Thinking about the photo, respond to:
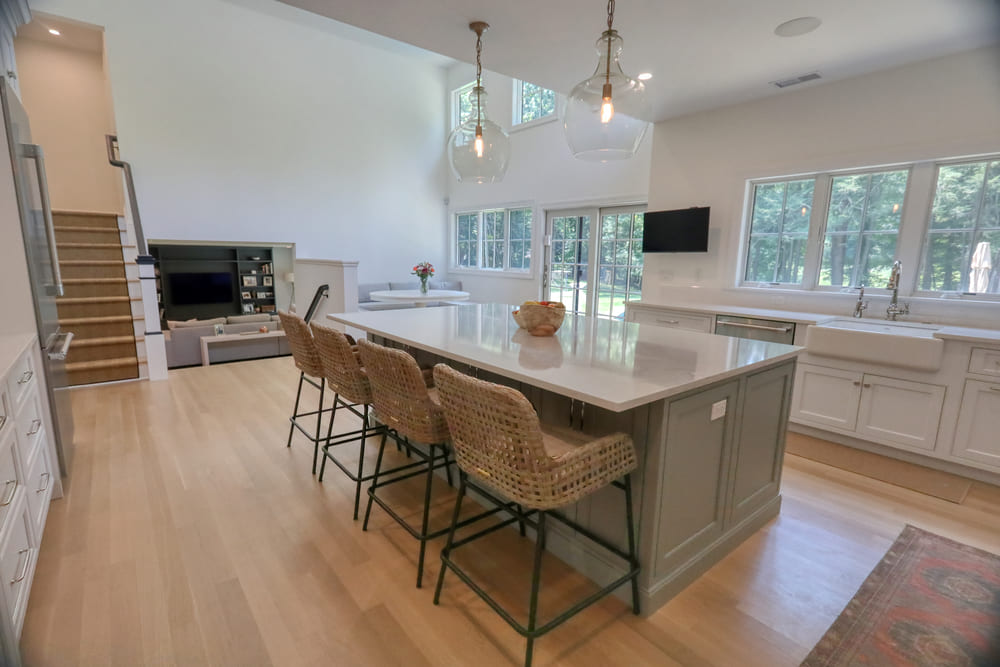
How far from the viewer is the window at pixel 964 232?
291 centimetres

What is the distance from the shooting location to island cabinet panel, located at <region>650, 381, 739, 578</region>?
161 cm

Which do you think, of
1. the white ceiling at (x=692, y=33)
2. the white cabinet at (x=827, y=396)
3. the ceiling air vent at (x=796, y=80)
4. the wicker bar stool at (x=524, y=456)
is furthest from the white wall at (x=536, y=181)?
the wicker bar stool at (x=524, y=456)

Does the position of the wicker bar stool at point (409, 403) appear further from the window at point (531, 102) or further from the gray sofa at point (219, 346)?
the window at point (531, 102)

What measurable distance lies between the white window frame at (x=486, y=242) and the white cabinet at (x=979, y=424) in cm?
507

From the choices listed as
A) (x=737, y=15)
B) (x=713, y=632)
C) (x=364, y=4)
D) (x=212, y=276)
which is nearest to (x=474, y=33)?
(x=364, y=4)

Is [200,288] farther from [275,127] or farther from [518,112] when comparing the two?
[518,112]

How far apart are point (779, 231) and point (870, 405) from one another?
164 centimetres

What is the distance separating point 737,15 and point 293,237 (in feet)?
21.0

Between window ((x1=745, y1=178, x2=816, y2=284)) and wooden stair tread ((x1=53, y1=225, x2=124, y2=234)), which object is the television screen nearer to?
wooden stair tread ((x1=53, y1=225, x2=124, y2=234))

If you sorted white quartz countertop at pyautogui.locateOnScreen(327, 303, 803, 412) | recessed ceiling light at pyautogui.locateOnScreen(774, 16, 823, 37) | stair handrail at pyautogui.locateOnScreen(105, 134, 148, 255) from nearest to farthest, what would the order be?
1. white quartz countertop at pyautogui.locateOnScreen(327, 303, 803, 412)
2. recessed ceiling light at pyautogui.locateOnScreen(774, 16, 823, 37)
3. stair handrail at pyautogui.locateOnScreen(105, 134, 148, 255)

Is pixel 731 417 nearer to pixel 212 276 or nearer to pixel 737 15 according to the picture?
pixel 737 15

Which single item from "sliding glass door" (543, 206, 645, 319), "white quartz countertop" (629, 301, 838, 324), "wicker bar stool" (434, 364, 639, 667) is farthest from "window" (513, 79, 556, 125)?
"wicker bar stool" (434, 364, 639, 667)

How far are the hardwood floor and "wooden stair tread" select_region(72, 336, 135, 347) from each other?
2.06 meters

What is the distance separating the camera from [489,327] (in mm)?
2525
